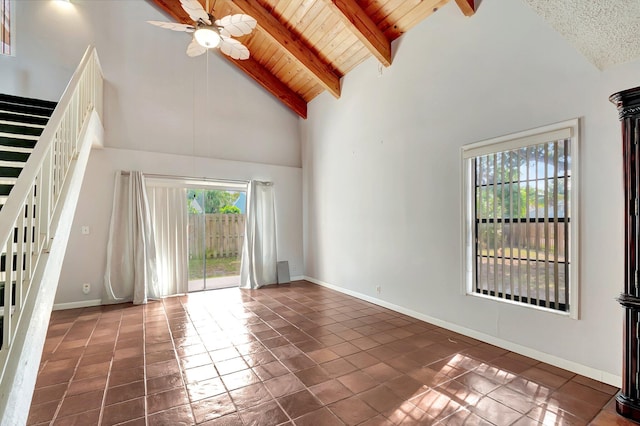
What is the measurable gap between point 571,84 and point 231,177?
17.1 ft

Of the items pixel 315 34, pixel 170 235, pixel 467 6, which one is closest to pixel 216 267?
pixel 170 235

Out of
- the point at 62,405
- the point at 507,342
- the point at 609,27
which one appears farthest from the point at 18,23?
the point at 507,342

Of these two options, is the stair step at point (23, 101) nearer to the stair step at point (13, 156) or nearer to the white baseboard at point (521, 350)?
the stair step at point (13, 156)

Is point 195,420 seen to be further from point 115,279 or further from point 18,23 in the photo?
point 18,23

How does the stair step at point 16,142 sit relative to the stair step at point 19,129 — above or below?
below

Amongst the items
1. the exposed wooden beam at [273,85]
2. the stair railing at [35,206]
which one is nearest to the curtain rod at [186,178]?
the stair railing at [35,206]

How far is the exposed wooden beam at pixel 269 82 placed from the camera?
211 inches

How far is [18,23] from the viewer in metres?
4.35

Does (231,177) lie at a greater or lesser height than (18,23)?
lesser

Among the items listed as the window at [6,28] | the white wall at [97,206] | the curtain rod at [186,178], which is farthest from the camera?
the curtain rod at [186,178]

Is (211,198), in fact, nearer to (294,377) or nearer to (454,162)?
(294,377)

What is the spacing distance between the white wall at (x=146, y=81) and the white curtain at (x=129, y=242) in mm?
765

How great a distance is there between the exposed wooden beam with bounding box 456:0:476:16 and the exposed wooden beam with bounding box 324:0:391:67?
1.19m

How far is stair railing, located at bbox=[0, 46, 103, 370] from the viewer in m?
1.49
